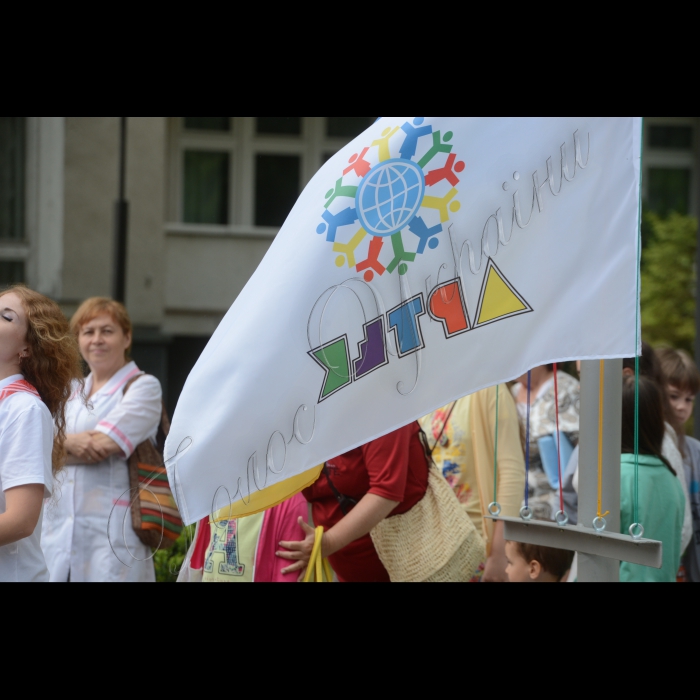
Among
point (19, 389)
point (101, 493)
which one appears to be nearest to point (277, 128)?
point (101, 493)

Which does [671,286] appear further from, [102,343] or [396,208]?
[396,208]

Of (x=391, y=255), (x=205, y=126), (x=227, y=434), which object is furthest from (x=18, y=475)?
(x=205, y=126)

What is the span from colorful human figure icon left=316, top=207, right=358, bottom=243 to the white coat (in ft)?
5.73

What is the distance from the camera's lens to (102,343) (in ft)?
13.1

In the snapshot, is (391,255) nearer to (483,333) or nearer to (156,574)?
(483,333)

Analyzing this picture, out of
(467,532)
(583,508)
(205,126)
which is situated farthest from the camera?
(205,126)

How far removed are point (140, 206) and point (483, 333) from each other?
8.16 metres

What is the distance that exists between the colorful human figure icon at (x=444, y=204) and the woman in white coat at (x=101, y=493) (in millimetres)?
1884

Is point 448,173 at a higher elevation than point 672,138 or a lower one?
lower

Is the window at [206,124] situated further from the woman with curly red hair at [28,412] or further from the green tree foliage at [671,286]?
the woman with curly red hair at [28,412]

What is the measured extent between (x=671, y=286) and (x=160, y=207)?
23.5ft

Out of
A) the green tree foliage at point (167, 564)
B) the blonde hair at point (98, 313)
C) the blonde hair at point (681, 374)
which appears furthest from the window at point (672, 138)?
the green tree foliage at point (167, 564)

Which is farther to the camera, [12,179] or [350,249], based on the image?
[12,179]
